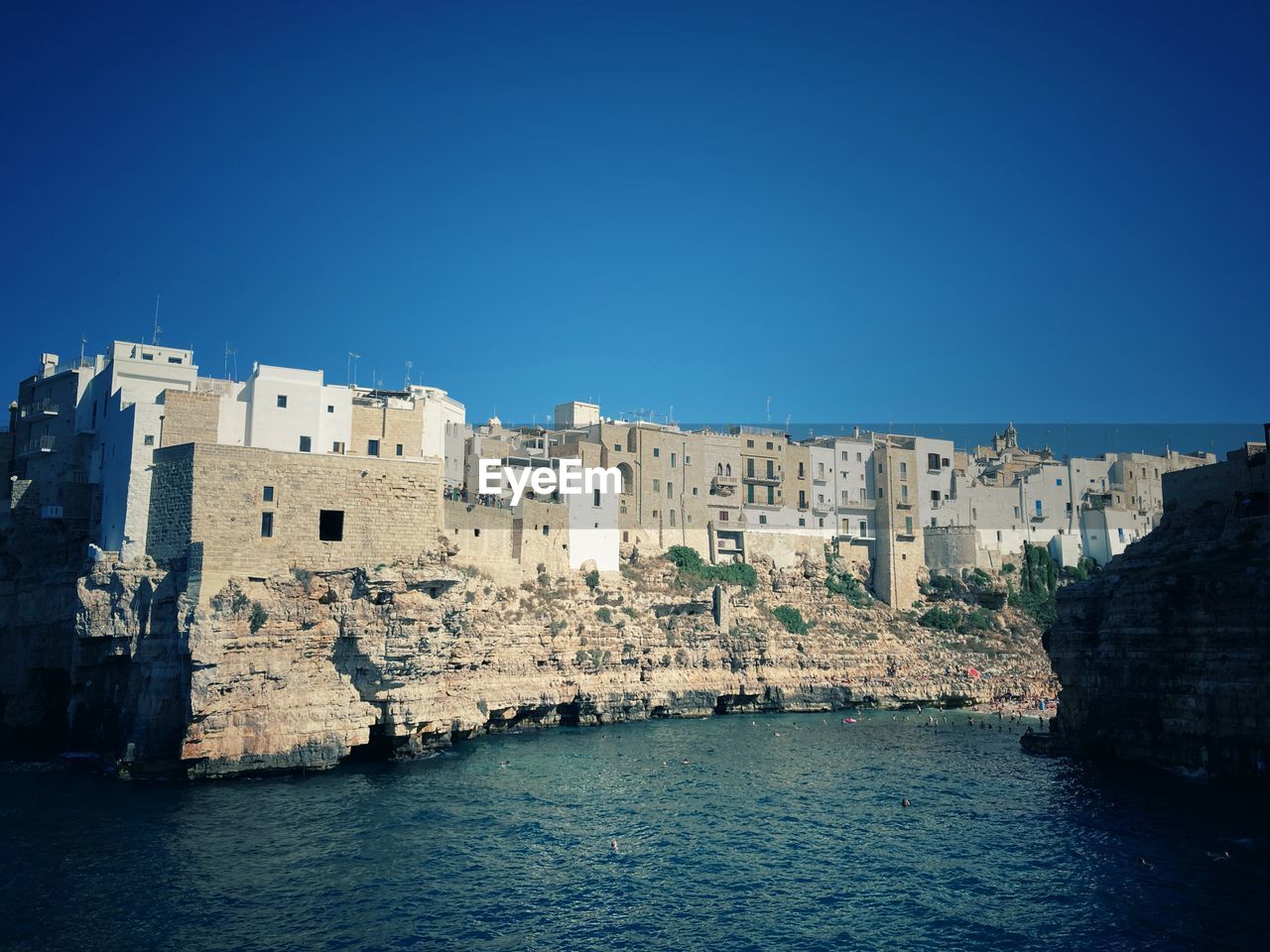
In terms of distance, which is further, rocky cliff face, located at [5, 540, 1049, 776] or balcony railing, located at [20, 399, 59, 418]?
balcony railing, located at [20, 399, 59, 418]

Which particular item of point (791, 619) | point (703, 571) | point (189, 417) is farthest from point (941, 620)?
point (189, 417)

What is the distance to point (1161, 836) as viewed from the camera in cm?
2881

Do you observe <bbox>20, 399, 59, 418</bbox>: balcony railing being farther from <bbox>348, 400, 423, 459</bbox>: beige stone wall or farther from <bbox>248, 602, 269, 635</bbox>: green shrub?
<bbox>248, 602, 269, 635</bbox>: green shrub

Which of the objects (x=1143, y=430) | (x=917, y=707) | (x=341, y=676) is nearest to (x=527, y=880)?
(x=341, y=676)

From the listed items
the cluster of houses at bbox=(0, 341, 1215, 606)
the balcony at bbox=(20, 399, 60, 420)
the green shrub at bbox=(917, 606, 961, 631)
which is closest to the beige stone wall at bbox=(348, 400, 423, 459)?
the cluster of houses at bbox=(0, 341, 1215, 606)

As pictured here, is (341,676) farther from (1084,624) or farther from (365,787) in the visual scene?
(1084,624)

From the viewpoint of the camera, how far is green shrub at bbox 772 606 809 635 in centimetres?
6125

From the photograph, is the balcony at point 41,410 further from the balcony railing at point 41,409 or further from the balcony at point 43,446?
the balcony at point 43,446

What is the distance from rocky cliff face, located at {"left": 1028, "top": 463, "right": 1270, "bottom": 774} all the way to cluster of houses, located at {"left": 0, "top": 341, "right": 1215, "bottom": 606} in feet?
86.7

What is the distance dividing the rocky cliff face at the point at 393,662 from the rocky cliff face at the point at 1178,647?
18.7 metres

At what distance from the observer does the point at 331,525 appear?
39.8 metres

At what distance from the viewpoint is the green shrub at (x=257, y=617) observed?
36.1 metres

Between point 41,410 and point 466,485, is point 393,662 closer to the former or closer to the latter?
point 466,485

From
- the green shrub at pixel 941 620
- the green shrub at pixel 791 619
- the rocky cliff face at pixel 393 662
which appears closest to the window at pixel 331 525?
the rocky cliff face at pixel 393 662
